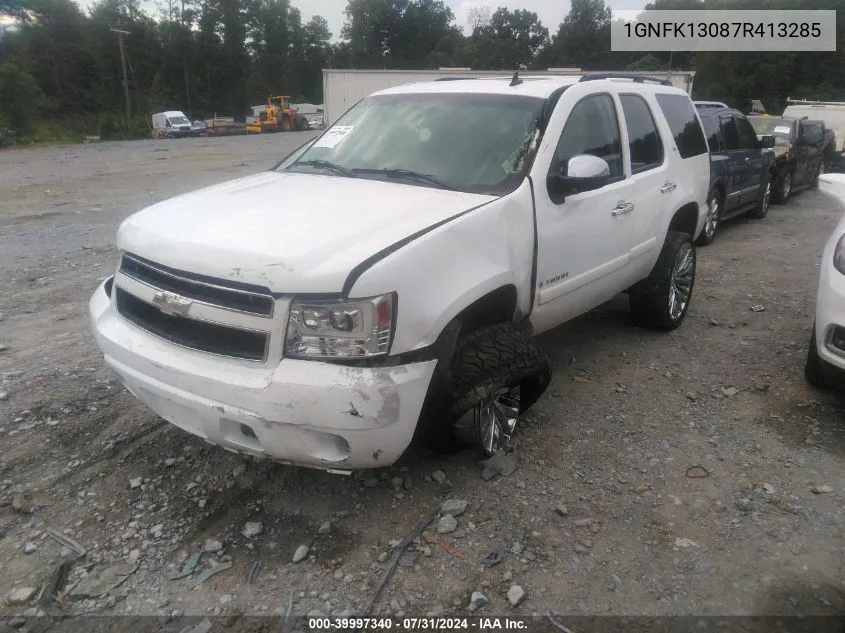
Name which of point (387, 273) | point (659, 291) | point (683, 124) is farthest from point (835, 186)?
point (387, 273)

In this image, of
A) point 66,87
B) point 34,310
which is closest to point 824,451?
point 34,310

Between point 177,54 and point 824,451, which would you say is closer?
point 824,451

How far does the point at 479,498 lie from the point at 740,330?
335 centimetres

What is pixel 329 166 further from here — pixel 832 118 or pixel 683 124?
pixel 832 118

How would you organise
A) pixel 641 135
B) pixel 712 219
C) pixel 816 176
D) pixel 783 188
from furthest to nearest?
pixel 816 176, pixel 783 188, pixel 712 219, pixel 641 135

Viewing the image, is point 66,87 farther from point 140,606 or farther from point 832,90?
point 140,606

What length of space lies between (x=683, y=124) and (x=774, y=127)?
8308 millimetres

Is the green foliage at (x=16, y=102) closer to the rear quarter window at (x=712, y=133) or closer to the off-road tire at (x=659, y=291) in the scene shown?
the rear quarter window at (x=712, y=133)

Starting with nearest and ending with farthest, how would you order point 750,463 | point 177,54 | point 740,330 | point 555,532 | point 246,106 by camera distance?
point 555,532 < point 750,463 < point 740,330 < point 177,54 < point 246,106

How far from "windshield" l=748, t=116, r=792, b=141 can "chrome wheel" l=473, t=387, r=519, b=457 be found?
10.6 meters

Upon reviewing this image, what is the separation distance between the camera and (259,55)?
3172 inches

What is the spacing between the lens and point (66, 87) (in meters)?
62.2

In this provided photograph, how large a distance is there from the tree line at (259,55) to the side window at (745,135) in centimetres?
3854

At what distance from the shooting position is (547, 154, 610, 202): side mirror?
11.0 feet
